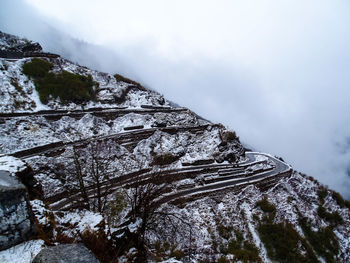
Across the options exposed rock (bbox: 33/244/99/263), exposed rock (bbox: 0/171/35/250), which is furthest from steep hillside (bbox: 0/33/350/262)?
exposed rock (bbox: 33/244/99/263)

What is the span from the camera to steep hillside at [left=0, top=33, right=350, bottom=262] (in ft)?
40.2

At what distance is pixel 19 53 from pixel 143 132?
30.4m

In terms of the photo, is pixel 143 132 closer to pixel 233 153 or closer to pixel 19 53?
pixel 233 153

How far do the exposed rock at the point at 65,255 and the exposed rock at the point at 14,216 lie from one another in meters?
1.21

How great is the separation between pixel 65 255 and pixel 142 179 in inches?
794

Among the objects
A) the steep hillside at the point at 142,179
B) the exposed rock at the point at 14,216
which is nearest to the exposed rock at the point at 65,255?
the steep hillside at the point at 142,179

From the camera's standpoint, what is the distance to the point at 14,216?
5.35 metres

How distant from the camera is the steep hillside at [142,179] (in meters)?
12.3

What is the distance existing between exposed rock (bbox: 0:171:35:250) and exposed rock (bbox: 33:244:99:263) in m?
1.21

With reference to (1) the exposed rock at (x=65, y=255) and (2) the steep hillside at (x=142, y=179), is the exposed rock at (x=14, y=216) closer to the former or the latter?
(2) the steep hillside at (x=142, y=179)

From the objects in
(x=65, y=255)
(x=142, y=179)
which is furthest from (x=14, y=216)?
(x=142, y=179)

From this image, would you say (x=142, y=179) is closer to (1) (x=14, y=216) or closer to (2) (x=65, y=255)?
(1) (x=14, y=216)

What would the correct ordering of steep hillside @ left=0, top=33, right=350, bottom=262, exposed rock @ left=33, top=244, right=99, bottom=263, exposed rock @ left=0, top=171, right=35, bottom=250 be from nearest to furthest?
exposed rock @ left=33, top=244, right=99, bottom=263
exposed rock @ left=0, top=171, right=35, bottom=250
steep hillside @ left=0, top=33, right=350, bottom=262

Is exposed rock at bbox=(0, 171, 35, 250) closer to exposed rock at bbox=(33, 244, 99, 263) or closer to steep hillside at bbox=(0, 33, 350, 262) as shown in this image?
steep hillside at bbox=(0, 33, 350, 262)
